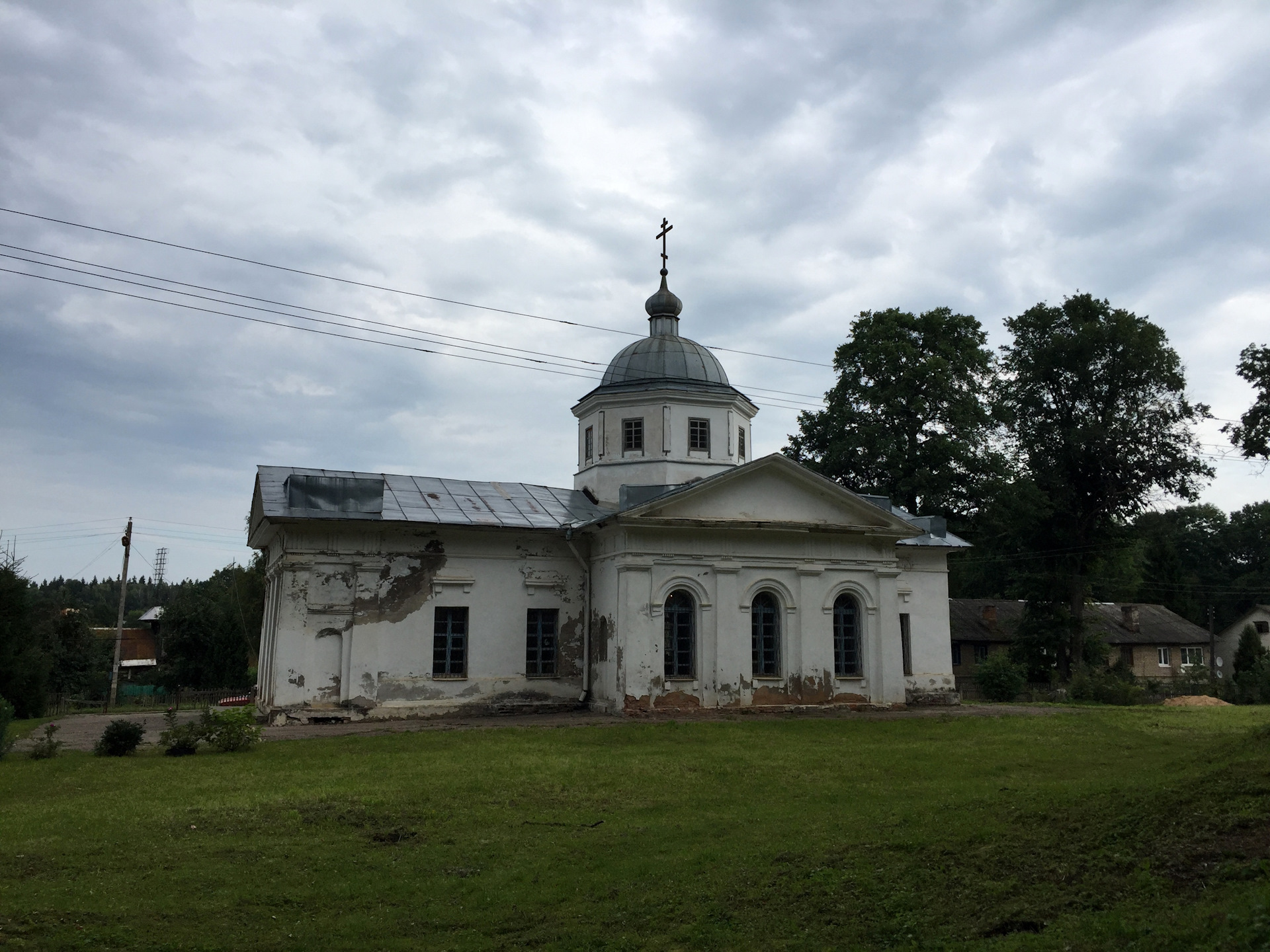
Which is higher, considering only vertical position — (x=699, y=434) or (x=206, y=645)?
(x=699, y=434)

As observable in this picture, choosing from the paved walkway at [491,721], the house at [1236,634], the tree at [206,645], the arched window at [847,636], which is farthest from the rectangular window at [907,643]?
the house at [1236,634]

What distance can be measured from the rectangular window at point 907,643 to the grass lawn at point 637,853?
10449mm

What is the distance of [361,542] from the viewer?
2048cm

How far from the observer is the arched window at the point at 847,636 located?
22.5 metres

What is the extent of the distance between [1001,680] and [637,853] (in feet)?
88.6

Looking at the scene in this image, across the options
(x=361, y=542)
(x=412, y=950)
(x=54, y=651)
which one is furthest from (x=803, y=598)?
(x=54, y=651)

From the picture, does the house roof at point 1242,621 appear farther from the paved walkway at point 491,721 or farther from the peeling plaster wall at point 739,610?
the peeling plaster wall at point 739,610

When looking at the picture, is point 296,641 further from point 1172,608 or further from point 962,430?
point 1172,608

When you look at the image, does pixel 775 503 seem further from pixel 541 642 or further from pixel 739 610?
pixel 541 642

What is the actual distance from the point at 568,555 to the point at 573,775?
1011cm

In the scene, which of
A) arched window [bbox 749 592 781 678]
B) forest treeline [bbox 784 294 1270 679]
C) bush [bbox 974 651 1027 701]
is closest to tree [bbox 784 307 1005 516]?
forest treeline [bbox 784 294 1270 679]

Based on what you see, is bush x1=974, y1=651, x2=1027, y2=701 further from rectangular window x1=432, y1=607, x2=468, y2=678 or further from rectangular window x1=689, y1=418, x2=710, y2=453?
rectangular window x1=432, y1=607, x2=468, y2=678

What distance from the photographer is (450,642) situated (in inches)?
833

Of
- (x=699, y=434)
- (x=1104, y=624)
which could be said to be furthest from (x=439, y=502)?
(x=1104, y=624)
